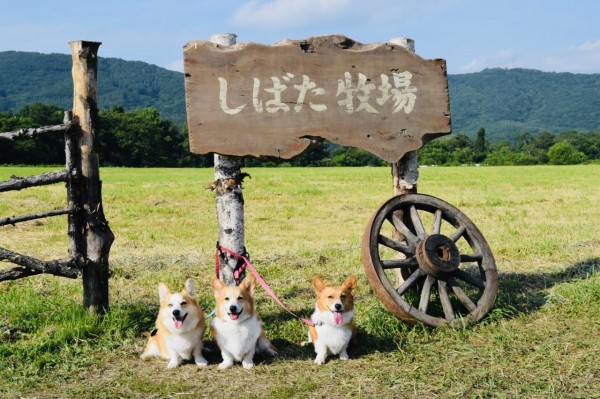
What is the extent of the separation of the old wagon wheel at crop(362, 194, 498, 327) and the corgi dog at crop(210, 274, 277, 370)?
1.44 metres

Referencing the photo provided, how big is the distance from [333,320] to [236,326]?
850 mm

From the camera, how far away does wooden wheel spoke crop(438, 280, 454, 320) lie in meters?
6.10

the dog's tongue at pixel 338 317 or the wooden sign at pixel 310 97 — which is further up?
the wooden sign at pixel 310 97

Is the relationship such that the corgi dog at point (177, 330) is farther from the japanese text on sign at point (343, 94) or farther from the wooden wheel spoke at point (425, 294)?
the wooden wheel spoke at point (425, 294)

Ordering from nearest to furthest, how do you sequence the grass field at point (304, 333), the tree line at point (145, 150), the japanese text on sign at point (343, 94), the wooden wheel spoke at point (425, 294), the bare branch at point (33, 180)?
the grass field at point (304, 333) → the bare branch at point (33, 180) → the wooden wheel spoke at point (425, 294) → the japanese text on sign at point (343, 94) → the tree line at point (145, 150)

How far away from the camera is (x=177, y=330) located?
16.8 feet

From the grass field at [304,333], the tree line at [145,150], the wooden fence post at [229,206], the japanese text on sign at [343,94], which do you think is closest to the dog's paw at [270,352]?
the grass field at [304,333]

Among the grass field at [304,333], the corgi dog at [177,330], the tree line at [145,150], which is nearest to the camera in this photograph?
the grass field at [304,333]

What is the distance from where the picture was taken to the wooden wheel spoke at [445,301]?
6.10 metres

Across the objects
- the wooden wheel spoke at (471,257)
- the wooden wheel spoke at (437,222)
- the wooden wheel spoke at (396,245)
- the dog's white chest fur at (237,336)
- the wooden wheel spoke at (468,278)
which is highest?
the wooden wheel spoke at (437,222)

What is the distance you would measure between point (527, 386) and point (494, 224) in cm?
943

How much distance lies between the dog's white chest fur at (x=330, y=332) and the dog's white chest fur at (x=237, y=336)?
562mm

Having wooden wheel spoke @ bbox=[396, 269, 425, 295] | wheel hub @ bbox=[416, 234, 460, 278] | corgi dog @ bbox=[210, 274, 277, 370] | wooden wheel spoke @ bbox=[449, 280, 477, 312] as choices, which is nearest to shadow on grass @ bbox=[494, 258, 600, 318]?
wooden wheel spoke @ bbox=[449, 280, 477, 312]

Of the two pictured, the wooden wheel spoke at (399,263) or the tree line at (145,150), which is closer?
the wooden wheel spoke at (399,263)
